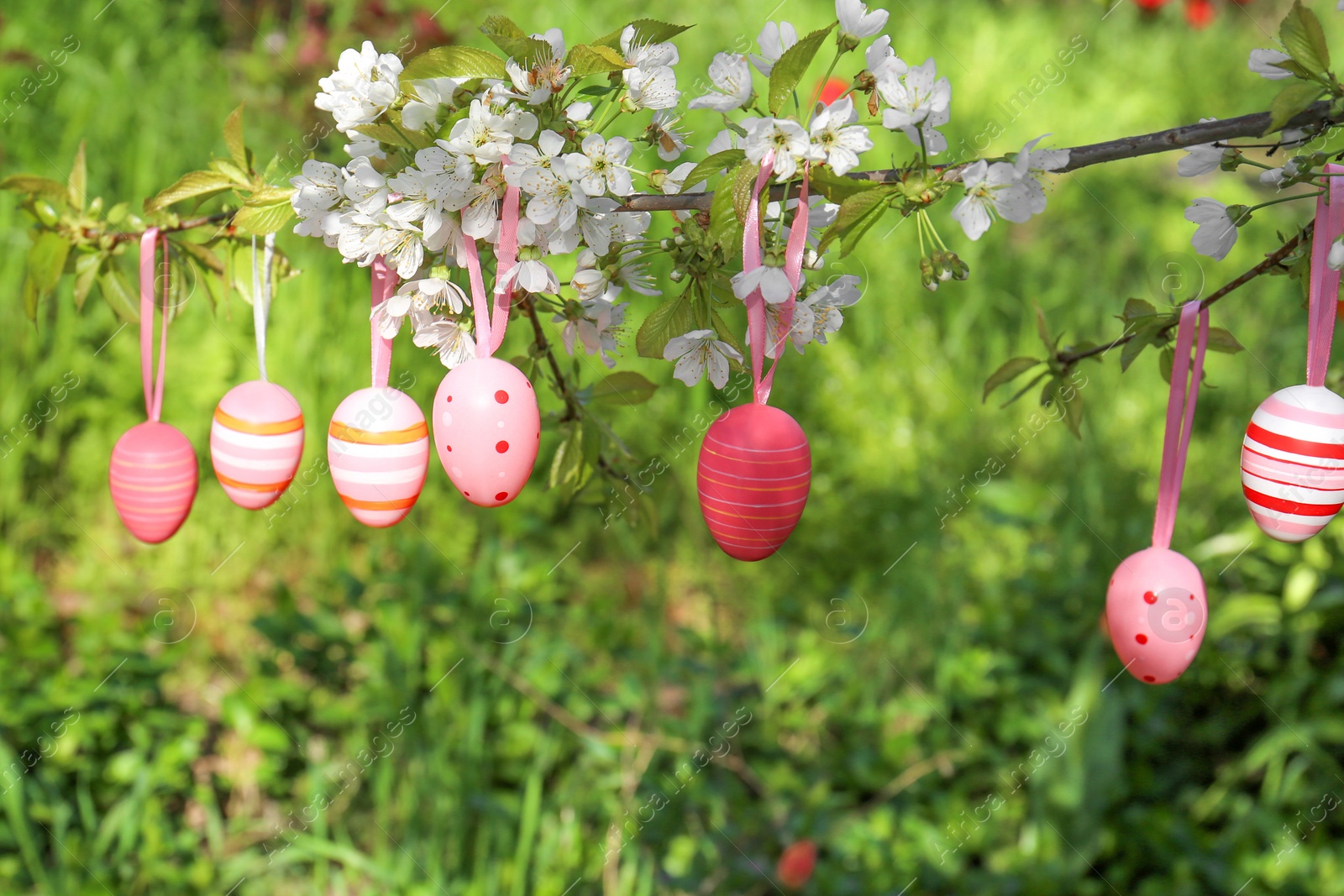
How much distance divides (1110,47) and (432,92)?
6524mm

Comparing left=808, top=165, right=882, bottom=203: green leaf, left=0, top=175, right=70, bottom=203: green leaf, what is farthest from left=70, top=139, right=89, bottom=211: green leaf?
left=808, top=165, right=882, bottom=203: green leaf

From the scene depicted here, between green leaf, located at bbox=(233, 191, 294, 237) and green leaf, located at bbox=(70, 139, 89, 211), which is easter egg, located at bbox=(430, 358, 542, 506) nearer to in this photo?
green leaf, located at bbox=(233, 191, 294, 237)

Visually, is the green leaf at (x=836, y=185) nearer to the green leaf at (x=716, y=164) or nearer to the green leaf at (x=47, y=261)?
the green leaf at (x=716, y=164)

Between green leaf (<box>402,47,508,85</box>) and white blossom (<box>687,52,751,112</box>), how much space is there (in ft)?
0.47

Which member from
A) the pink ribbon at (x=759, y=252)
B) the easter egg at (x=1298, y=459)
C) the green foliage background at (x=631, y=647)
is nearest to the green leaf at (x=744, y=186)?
the pink ribbon at (x=759, y=252)

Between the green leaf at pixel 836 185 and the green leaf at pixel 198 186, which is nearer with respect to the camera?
the green leaf at pixel 836 185

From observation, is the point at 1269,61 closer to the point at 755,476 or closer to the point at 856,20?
the point at 856,20

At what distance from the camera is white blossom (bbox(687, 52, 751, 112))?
688 mm

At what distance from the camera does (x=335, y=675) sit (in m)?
2.01

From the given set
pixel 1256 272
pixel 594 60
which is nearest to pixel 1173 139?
pixel 1256 272

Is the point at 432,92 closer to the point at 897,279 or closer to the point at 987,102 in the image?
the point at 897,279

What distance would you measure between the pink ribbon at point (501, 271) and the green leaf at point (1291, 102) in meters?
0.51

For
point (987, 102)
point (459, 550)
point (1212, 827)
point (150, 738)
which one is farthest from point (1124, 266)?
point (150, 738)

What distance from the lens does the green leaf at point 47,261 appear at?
36.8 inches
